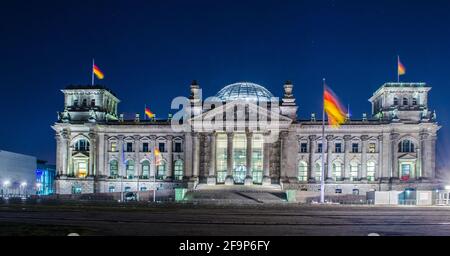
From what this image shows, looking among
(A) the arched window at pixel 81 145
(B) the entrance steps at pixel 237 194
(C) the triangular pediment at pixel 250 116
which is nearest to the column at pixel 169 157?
(C) the triangular pediment at pixel 250 116

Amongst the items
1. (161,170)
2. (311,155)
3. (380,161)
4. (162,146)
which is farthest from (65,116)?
(380,161)

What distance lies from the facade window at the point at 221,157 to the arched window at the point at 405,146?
110 ft

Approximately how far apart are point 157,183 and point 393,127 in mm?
46837

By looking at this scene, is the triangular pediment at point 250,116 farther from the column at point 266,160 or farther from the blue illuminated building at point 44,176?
the blue illuminated building at point 44,176

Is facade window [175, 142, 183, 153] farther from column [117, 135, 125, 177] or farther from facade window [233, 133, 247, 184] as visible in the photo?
facade window [233, 133, 247, 184]

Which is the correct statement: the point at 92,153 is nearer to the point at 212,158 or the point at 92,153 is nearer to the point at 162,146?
the point at 162,146

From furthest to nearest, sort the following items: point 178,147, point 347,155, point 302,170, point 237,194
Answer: point 178,147 < point 302,170 < point 347,155 < point 237,194

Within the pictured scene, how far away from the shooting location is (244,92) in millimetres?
118812

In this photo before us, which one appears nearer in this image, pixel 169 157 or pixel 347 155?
pixel 347 155

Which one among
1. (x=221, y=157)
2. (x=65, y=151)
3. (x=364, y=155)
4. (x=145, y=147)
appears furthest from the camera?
(x=145, y=147)

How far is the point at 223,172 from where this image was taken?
111250mm

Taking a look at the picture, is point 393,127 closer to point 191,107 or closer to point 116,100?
point 191,107

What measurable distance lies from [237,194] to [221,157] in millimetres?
19480
